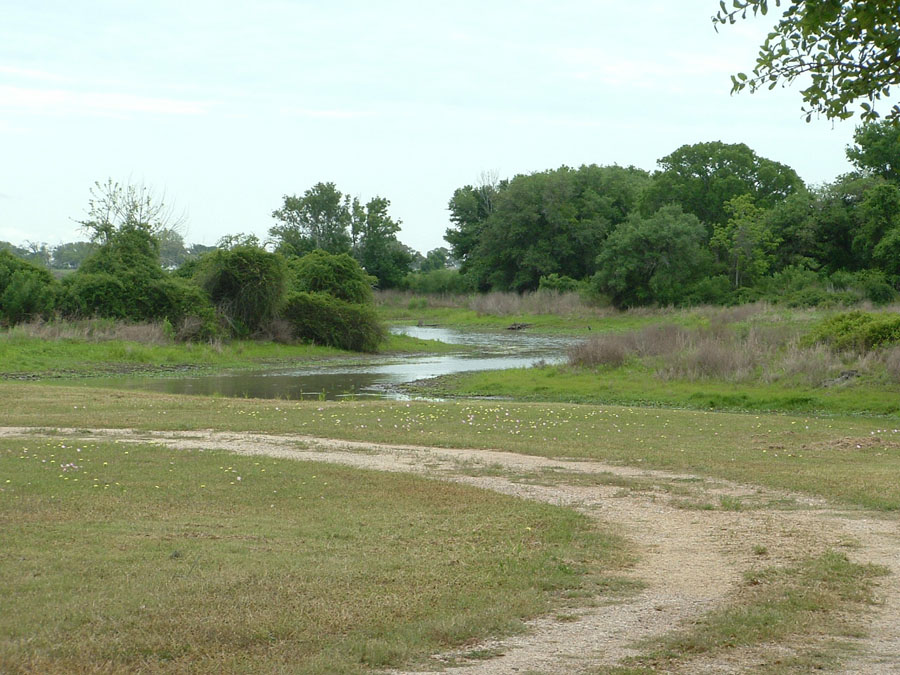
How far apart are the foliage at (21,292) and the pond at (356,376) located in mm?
12275

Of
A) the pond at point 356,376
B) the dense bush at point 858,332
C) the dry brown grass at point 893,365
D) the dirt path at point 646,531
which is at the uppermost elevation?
the dense bush at point 858,332

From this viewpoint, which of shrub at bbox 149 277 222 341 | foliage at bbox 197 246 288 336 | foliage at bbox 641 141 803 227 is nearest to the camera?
shrub at bbox 149 277 222 341

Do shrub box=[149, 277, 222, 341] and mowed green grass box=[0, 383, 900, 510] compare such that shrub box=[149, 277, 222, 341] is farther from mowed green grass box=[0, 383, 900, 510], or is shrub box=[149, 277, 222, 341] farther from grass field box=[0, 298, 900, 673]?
grass field box=[0, 298, 900, 673]

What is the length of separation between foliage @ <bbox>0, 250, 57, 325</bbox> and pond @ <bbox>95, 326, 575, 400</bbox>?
12275 mm

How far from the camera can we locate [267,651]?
6355 millimetres

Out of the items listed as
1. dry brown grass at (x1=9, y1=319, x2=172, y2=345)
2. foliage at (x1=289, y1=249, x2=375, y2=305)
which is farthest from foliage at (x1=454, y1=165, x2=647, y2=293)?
dry brown grass at (x1=9, y1=319, x2=172, y2=345)

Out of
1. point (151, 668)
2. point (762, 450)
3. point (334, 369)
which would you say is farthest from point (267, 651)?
point (334, 369)

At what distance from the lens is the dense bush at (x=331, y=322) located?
54938 millimetres

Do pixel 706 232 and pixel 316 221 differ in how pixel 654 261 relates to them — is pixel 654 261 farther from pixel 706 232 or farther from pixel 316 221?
pixel 316 221

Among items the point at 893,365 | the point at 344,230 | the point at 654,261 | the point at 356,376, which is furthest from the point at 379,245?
the point at 893,365

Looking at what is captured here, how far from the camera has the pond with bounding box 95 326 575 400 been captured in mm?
34219

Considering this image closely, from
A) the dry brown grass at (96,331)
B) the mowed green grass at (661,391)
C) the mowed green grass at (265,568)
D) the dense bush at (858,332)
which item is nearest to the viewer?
the mowed green grass at (265,568)

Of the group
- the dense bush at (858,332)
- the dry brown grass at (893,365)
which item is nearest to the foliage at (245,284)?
the dense bush at (858,332)

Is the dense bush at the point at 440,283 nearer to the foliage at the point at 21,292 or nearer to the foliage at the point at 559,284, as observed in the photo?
the foliage at the point at 559,284
